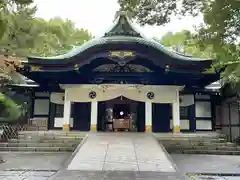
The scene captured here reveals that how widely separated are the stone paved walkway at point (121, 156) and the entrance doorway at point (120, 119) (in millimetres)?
4046

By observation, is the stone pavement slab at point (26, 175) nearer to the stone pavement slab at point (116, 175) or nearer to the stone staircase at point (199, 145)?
the stone pavement slab at point (116, 175)

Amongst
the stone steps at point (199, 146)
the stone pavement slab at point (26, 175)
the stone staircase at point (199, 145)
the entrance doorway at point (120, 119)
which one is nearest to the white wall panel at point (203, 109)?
the entrance doorway at point (120, 119)

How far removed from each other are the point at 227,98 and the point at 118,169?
32.7ft

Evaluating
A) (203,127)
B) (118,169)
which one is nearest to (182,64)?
(203,127)

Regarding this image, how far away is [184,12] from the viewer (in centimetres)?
761

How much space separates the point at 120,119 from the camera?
1706 centimetres

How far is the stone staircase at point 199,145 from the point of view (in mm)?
10758

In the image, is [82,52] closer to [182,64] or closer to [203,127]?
[182,64]

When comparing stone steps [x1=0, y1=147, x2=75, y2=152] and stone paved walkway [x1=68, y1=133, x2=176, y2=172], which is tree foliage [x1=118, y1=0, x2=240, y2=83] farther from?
stone steps [x1=0, y1=147, x2=75, y2=152]

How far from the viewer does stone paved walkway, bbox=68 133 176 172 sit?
7391 millimetres

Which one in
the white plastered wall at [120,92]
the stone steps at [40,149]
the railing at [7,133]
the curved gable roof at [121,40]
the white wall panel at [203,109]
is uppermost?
the curved gable roof at [121,40]

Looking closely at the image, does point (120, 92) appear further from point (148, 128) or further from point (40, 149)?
point (40, 149)

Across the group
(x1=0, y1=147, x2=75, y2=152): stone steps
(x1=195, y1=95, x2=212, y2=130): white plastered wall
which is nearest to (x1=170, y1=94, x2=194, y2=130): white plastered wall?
Result: (x1=195, y1=95, x2=212, y2=130): white plastered wall

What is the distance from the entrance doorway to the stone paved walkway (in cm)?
405
